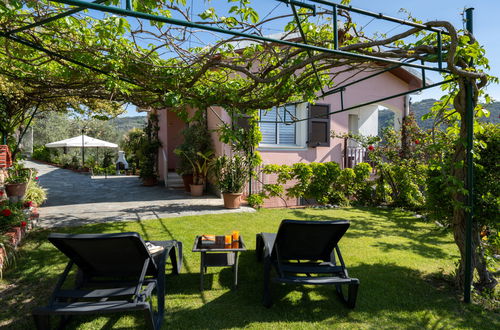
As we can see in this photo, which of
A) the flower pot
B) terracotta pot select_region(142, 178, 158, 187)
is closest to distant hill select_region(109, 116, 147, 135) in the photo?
terracotta pot select_region(142, 178, 158, 187)

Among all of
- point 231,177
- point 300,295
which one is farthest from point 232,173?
point 300,295

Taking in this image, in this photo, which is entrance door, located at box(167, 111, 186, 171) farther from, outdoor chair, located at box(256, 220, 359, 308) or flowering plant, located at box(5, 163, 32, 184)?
outdoor chair, located at box(256, 220, 359, 308)

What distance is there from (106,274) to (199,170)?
6.54 metres

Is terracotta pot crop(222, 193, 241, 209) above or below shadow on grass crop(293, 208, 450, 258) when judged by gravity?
above

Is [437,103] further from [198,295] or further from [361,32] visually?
[198,295]

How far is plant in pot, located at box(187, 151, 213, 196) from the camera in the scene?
9.40 meters

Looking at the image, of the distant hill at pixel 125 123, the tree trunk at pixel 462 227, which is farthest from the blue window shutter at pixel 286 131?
the distant hill at pixel 125 123

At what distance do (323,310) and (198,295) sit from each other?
135 cm

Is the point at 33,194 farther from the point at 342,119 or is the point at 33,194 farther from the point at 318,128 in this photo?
the point at 342,119

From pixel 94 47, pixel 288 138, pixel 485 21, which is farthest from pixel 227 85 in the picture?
pixel 288 138

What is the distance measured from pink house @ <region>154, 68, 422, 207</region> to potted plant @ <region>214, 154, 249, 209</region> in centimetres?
103

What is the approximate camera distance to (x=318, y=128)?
10102mm

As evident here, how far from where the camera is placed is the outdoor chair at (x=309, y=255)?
9.86 feet

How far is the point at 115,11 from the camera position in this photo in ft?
5.91
